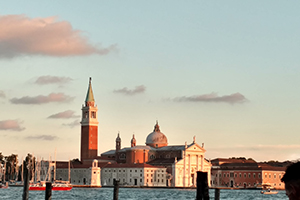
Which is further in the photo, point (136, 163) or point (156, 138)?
point (156, 138)

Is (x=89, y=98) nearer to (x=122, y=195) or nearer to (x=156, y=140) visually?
(x=156, y=140)

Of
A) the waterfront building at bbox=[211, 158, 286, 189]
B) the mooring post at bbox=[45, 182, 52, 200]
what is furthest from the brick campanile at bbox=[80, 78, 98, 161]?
the mooring post at bbox=[45, 182, 52, 200]

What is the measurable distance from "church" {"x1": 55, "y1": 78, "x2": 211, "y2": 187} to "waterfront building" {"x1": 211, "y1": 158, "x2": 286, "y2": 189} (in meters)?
3.75

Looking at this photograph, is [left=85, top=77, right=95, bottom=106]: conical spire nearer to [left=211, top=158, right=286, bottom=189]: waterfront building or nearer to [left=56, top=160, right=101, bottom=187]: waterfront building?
[left=56, top=160, right=101, bottom=187]: waterfront building

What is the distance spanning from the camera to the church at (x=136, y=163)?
291 ft

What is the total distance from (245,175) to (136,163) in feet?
57.9

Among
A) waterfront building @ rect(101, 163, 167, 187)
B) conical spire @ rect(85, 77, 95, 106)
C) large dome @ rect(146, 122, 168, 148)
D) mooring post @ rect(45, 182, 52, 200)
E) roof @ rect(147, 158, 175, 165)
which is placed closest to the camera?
mooring post @ rect(45, 182, 52, 200)

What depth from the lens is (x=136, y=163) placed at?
3558 inches

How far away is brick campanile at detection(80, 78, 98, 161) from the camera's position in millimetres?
92356

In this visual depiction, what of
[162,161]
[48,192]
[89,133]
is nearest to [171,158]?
[162,161]

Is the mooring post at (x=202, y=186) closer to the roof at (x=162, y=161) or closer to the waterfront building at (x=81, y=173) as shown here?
the waterfront building at (x=81, y=173)

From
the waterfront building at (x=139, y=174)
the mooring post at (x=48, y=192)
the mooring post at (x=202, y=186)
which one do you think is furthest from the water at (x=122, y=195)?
the mooring post at (x=202, y=186)

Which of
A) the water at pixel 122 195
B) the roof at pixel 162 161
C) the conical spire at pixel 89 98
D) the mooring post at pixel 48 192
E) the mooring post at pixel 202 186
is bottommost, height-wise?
the water at pixel 122 195

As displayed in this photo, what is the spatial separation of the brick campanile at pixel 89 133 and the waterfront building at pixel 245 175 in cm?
2010
